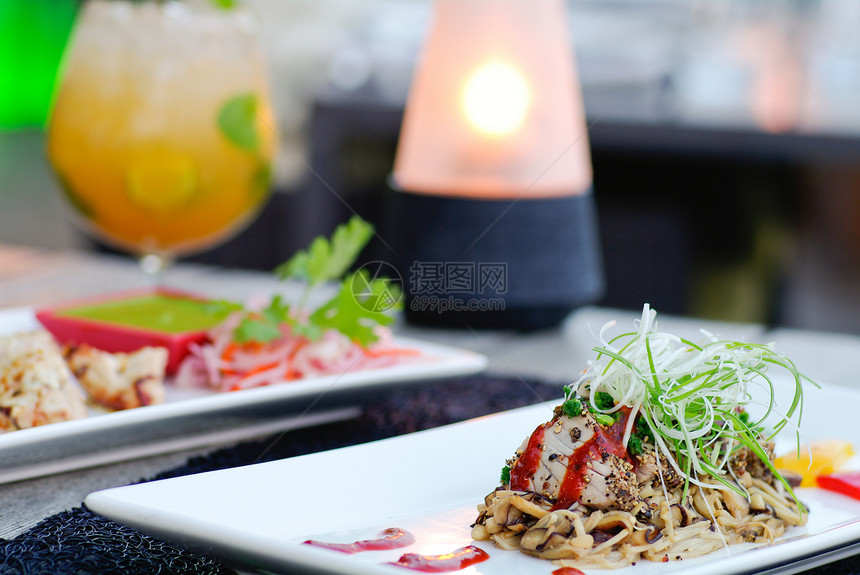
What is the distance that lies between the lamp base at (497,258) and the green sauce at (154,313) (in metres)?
0.41

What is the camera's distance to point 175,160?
1.69 meters

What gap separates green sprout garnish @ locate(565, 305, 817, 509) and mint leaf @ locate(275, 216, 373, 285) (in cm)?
50

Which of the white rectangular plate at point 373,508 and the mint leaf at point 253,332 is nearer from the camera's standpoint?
the white rectangular plate at point 373,508

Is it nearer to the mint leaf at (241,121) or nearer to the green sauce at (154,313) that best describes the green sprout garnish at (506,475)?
the green sauce at (154,313)

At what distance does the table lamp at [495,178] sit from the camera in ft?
5.46

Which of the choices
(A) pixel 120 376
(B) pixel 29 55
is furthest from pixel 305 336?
(B) pixel 29 55

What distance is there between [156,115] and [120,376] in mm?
679

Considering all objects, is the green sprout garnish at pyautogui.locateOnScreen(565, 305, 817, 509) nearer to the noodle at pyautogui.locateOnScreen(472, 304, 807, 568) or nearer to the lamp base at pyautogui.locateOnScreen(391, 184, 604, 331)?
the noodle at pyautogui.locateOnScreen(472, 304, 807, 568)

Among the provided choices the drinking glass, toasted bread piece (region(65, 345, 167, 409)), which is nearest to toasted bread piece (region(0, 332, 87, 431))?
toasted bread piece (region(65, 345, 167, 409))

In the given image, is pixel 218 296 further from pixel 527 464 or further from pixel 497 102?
pixel 527 464

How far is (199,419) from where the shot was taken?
3.50ft

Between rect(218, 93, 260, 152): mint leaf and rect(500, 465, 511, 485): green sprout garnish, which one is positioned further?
rect(218, 93, 260, 152): mint leaf

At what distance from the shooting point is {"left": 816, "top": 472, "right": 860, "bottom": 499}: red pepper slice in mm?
982

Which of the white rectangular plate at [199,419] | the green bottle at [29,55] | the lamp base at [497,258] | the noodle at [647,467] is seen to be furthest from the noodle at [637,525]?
the green bottle at [29,55]
